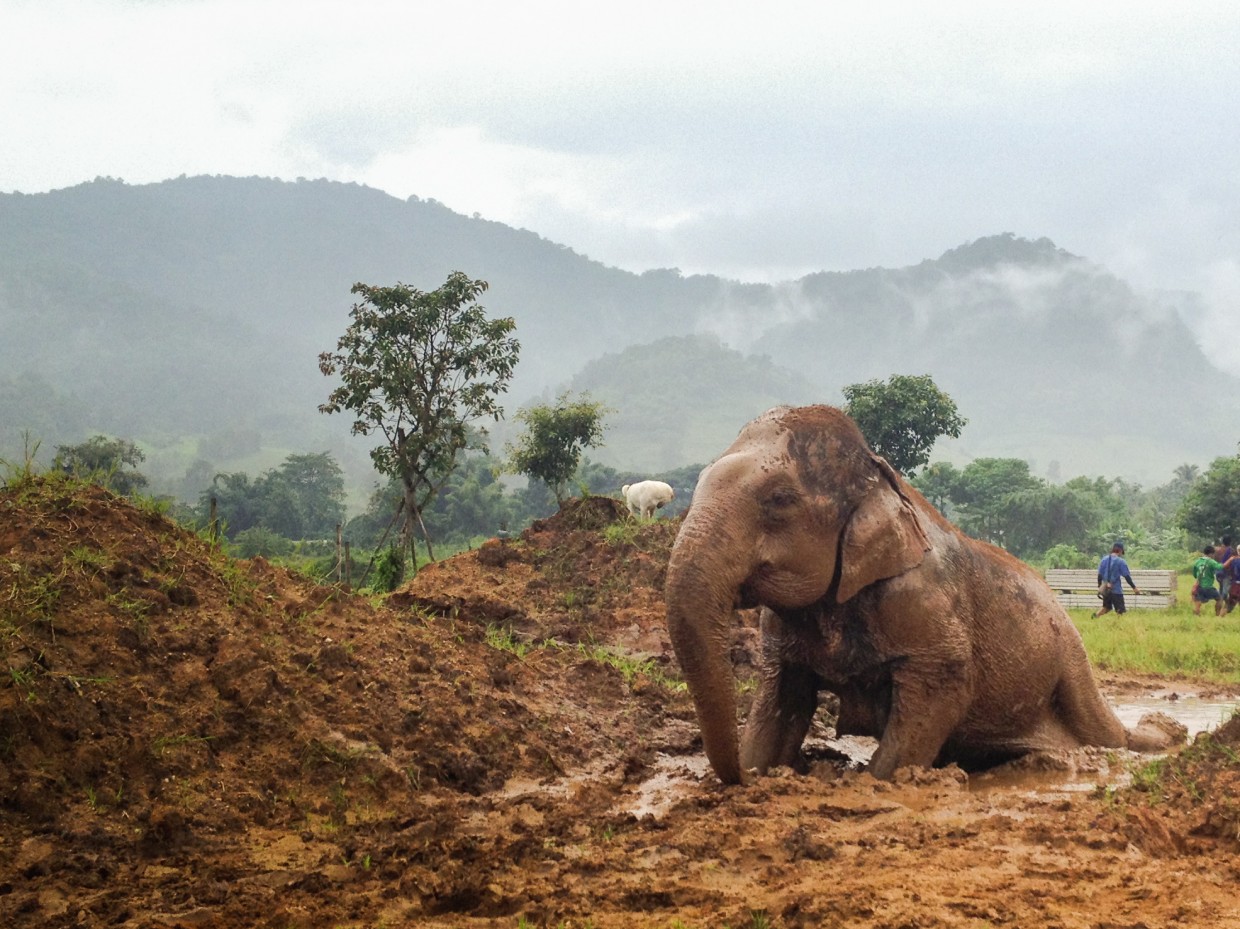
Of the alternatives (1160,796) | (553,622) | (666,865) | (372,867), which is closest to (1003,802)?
(1160,796)

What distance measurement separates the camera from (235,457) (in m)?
183

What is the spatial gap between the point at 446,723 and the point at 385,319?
68.2 feet

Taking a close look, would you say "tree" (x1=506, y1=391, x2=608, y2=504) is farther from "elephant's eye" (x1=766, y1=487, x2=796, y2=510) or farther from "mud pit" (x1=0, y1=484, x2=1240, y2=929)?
"elephant's eye" (x1=766, y1=487, x2=796, y2=510)

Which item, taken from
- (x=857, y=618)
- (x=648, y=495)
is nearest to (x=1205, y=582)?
(x=648, y=495)

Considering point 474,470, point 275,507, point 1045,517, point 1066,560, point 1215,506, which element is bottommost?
point 1066,560

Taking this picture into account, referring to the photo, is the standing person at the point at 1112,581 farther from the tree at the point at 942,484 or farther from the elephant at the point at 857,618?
the tree at the point at 942,484

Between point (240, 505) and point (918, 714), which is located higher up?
point (240, 505)

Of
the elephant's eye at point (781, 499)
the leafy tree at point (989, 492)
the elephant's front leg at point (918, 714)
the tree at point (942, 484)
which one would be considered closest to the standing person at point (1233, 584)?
the elephant's front leg at point (918, 714)

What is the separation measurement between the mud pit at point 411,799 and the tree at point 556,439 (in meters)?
26.9

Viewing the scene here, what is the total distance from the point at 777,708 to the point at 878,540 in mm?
1507

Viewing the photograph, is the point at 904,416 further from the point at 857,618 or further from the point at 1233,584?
the point at 857,618

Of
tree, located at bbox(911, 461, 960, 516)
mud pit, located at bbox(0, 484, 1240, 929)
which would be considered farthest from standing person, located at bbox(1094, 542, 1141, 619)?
tree, located at bbox(911, 461, 960, 516)

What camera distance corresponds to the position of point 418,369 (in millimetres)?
28422

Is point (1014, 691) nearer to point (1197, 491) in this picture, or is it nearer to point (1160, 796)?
point (1160, 796)
